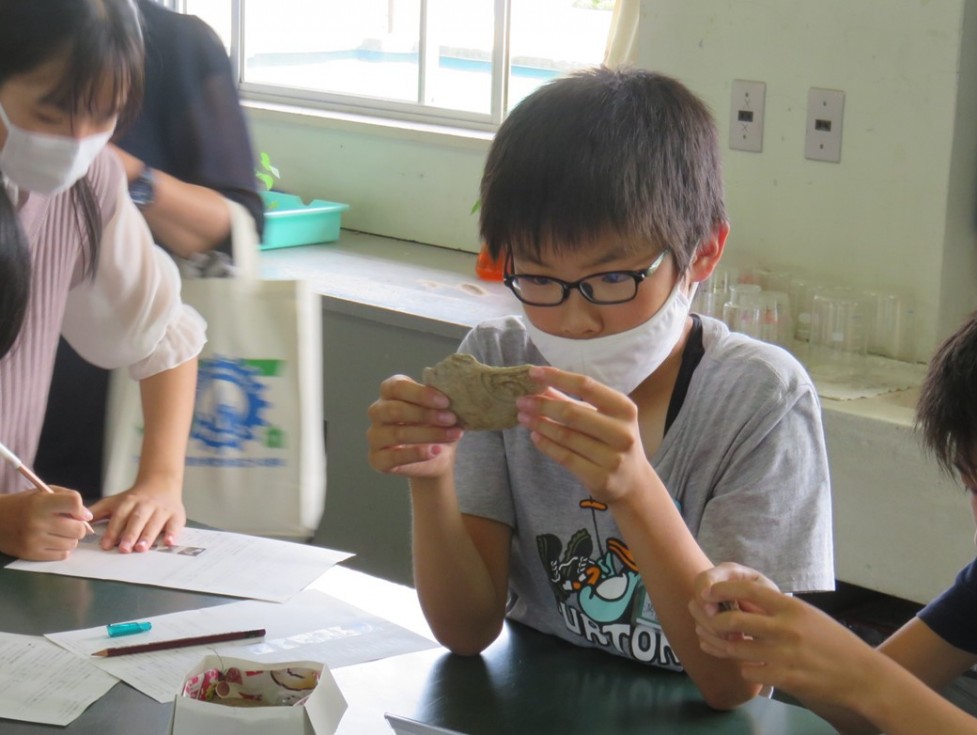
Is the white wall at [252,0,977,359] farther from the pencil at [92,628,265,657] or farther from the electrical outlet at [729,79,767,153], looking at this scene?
the pencil at [92,628,265,657]

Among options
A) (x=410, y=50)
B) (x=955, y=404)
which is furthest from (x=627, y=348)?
(x=410, y=50)

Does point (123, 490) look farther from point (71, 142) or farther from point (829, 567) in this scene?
point (829, 567)

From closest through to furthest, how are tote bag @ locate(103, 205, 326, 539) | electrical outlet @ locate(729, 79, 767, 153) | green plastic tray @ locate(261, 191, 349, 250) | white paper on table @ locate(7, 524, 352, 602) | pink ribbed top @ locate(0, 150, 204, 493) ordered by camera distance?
white paper on table @ locate(7, 524, 352, 602) → pink ribbed top @ locate(0, 150, 204, 493) → tote bag @ locate(103, 205, 326, 539) → electrical outlet @ locate(729, 79, 767, 153) → green plastic tray @ locate(261, 191, 349, 250)

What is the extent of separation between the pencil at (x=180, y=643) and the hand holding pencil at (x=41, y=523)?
0.92ft

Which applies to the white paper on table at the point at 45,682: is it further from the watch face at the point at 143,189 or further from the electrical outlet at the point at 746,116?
the electrical outlet at the point at 746,116

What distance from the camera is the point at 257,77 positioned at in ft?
13.7

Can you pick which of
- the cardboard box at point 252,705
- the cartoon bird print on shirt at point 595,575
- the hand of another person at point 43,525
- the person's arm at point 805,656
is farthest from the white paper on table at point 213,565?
the person's arm at point 805,656

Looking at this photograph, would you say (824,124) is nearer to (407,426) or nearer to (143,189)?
(143,189)

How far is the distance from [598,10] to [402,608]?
2363mm

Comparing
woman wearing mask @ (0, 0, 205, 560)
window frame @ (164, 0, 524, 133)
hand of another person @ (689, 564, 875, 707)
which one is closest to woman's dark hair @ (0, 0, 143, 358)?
woman wearing mask @ (0, 0, 205, 560)

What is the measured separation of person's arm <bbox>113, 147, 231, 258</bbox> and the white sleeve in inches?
1.5

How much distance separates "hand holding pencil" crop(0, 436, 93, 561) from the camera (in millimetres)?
1497

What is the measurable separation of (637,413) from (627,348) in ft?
0.27

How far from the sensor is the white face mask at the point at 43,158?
1609 mm
